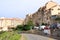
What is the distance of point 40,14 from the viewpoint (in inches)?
4131

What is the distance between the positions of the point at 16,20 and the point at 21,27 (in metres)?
46.2

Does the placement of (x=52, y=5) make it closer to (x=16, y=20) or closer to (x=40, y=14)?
(x=40, y=14)

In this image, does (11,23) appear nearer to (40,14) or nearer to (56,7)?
(40,14)

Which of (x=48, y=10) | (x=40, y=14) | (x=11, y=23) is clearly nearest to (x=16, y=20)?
A: (x=11, y=23)

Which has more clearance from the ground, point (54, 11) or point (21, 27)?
point (54, 11)

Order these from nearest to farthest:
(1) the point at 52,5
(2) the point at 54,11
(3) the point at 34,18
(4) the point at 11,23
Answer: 1. (2) the point at 54,11
2. (1) the point at 52,5
3. (3) the point at 34,18
4. (4) the point at 11,23

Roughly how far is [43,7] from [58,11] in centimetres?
1185

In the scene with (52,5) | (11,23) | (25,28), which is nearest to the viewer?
(25,28)

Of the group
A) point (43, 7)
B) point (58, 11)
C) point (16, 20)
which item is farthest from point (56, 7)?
point (16, 20)

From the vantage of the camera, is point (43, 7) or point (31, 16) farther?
point (31, 16)

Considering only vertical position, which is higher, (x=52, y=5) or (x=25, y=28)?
(x=52, y=5)

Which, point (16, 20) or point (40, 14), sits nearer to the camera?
point (40, 14)

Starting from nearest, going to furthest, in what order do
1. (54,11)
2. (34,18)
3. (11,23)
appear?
(54,11)
(34,18)
(11,23)

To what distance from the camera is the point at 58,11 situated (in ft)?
310
